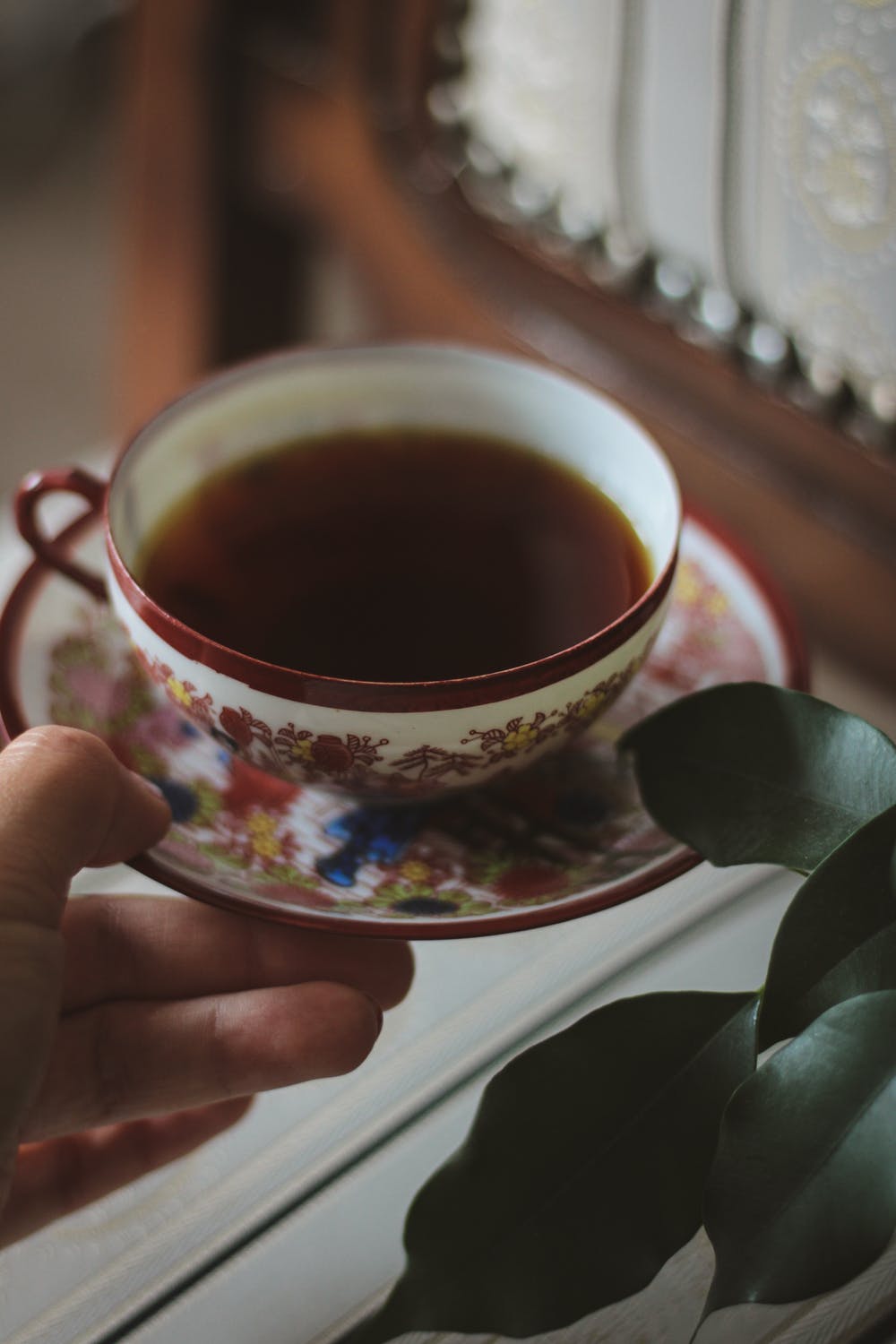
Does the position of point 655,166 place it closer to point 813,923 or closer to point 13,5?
point 813,923

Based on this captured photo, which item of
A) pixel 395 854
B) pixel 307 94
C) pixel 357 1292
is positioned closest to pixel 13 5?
pixel 307 94

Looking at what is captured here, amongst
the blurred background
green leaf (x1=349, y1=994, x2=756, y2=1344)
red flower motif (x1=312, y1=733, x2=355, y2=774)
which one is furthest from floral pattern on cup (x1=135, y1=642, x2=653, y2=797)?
the blurred background

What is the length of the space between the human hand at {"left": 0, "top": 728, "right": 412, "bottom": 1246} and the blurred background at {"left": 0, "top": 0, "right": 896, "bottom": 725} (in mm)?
372

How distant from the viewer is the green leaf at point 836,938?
16.4 inches

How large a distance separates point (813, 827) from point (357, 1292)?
0.79 ft

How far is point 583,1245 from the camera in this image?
1.29 ft

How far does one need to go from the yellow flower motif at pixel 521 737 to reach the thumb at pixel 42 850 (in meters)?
0.14

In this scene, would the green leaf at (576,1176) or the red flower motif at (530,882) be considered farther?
the red flower motif at (530,882)

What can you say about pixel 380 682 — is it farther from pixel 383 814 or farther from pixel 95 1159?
pixel 95 1159

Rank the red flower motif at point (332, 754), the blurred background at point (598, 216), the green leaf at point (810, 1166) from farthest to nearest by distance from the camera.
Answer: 1. the blurred background at point (598, 216)
2. the red flower motif at point (332, 754)
3. the green leaf at point (810, 1166)

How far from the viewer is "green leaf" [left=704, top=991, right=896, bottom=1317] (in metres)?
0.38

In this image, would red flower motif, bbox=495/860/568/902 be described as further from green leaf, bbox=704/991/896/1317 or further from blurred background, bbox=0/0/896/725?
blurred background, bbox=0/0/896/725

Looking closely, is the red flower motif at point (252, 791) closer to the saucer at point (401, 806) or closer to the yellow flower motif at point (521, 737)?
the saucer at point (401, 806)

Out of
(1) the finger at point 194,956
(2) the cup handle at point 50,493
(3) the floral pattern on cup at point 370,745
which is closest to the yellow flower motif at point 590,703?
(3) the floral pattern on cup at point 370,745
